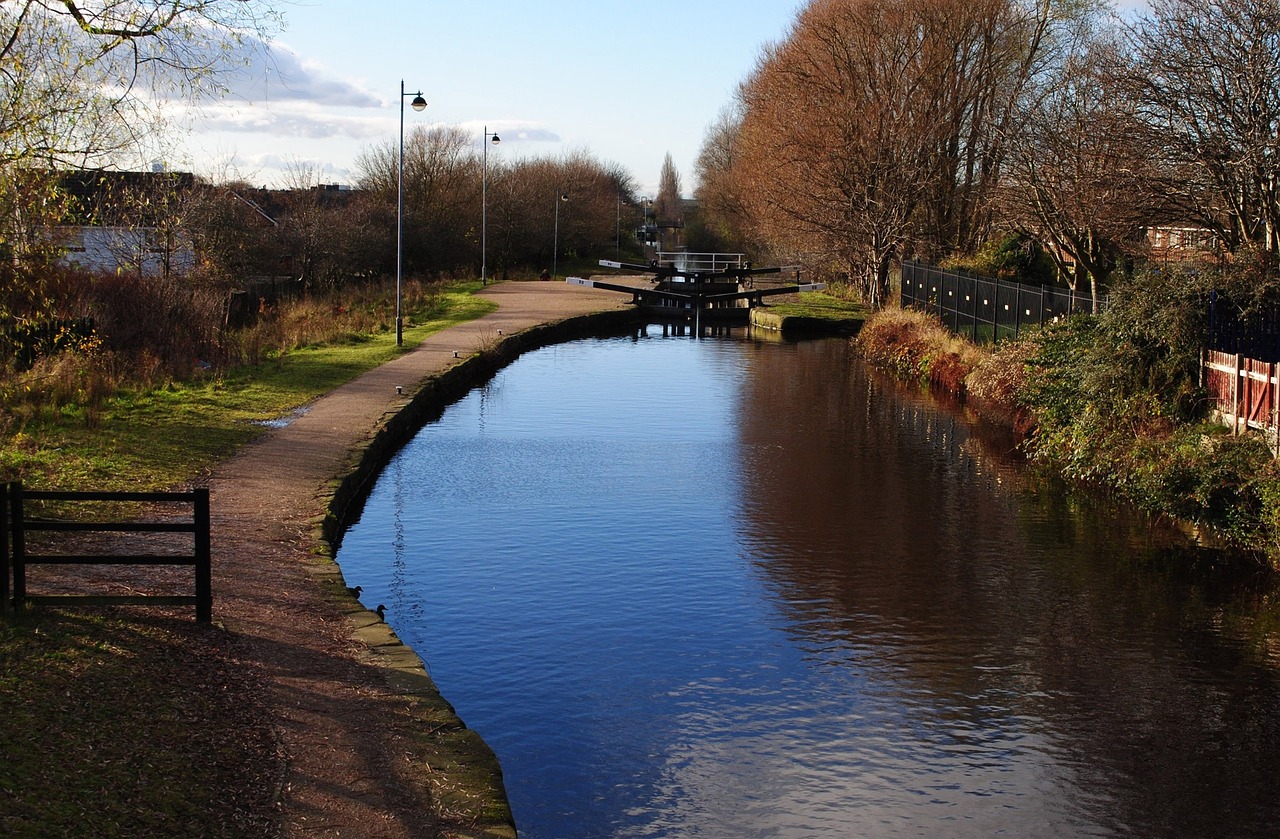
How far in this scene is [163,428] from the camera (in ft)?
53.1

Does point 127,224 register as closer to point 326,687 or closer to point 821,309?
point 821,309

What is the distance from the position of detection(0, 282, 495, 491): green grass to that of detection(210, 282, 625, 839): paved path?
0.86m

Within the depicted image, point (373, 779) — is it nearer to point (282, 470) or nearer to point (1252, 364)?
point (282, 470)

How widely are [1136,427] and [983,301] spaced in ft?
40.0

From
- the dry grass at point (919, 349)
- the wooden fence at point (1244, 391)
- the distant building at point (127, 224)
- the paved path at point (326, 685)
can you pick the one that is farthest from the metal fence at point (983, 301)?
the distant building at point (127, 224)

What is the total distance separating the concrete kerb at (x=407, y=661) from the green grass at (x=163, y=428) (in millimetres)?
1724

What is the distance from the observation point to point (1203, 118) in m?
17.3

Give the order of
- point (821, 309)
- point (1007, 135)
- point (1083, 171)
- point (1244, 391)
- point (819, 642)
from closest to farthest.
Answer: point (819, 642), point (1244, 391), point (1083, 171), point (1007, 135), point (821, 309)

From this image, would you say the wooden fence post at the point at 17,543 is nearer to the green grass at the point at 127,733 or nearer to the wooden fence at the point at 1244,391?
the green grass at the point at 127,733

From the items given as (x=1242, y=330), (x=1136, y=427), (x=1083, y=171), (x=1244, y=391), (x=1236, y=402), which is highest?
(x=1083, y=171)

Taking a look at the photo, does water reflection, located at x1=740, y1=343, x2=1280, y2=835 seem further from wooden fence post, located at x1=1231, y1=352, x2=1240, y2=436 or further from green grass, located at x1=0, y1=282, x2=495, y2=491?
green grass, located at x1=0, y1=282, x2=495, y2=491

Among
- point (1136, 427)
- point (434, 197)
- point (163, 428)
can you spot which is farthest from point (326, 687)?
point (434, 197)

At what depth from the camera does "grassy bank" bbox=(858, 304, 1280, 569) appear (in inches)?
508

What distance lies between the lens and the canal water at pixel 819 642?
7.43 meters
